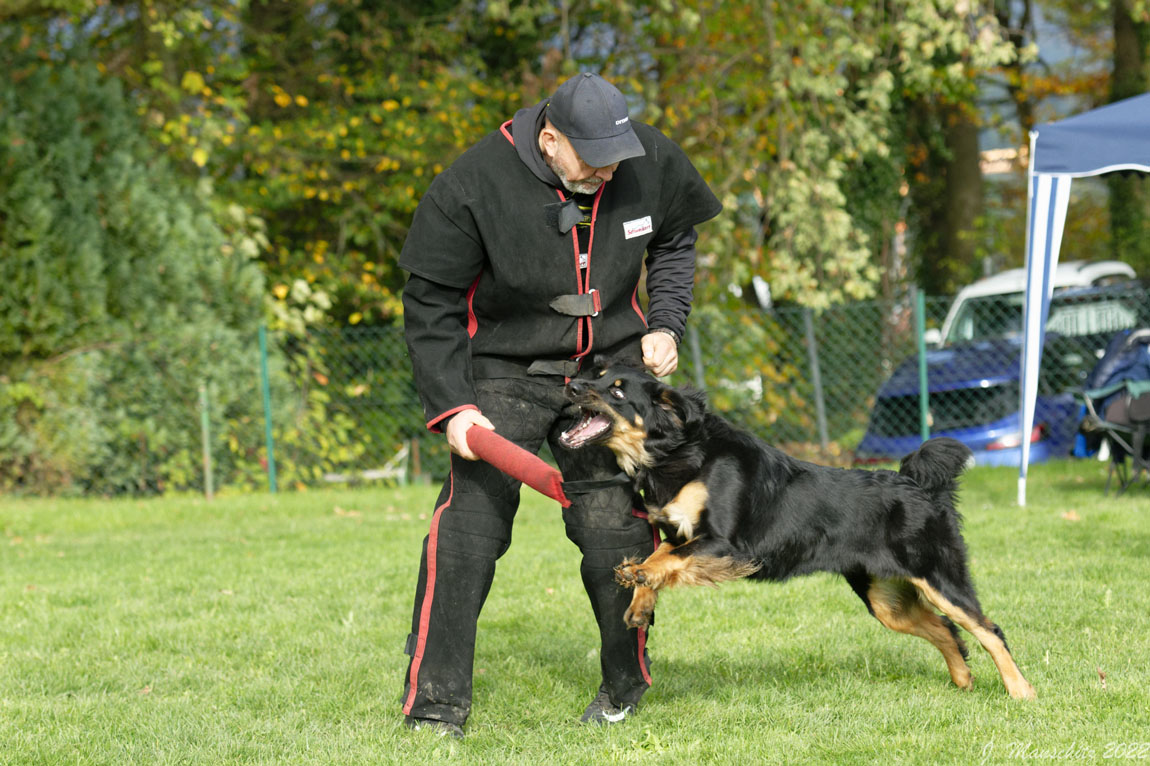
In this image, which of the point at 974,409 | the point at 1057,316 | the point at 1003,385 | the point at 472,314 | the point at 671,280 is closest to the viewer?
the point at 472,314

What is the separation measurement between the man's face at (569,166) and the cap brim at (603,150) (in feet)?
0.17

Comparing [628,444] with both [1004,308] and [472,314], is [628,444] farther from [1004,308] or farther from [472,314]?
[1004,308]

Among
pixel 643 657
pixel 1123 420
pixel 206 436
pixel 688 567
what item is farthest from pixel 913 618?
pixel 206 436

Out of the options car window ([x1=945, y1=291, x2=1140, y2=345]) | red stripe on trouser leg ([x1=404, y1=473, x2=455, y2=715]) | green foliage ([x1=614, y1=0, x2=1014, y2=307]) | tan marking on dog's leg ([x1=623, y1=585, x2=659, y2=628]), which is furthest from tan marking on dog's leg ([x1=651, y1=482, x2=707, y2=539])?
car window ([x1=945, y1=291, x2=1140, y2=345])

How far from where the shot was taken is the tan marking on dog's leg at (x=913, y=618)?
4121 millimetres

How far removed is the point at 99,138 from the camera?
38.7 ft

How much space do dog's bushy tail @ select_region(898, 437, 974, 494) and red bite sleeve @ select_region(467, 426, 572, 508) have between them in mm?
1385

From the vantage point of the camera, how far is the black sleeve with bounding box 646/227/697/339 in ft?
13.1

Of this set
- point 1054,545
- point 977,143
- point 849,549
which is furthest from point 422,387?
point 977,143

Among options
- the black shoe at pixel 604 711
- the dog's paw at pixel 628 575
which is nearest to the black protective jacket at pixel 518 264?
the dog's paw at pixel 628 575

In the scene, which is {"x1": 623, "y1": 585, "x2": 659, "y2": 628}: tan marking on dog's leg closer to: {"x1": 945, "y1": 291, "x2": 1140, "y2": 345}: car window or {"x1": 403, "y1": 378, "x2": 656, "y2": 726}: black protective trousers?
{"x1": 403, "y1": 378, "x2": 656, "y2": 726}: black protective trousers

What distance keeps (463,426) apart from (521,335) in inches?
15.2

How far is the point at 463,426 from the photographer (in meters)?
3.58

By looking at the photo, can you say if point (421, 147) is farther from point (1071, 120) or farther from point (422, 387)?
point (422, 387)
